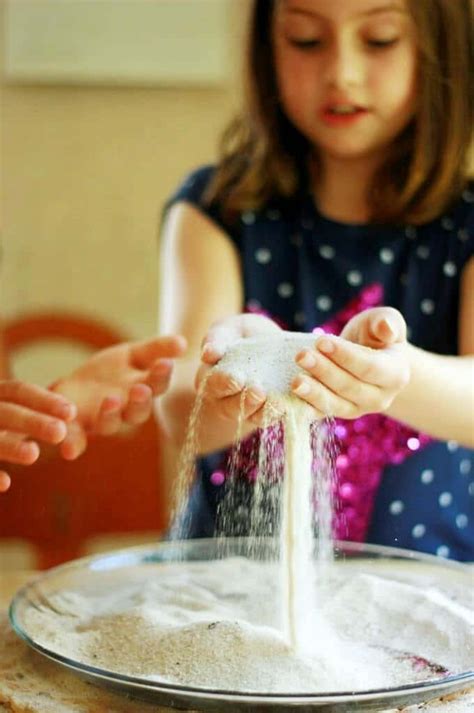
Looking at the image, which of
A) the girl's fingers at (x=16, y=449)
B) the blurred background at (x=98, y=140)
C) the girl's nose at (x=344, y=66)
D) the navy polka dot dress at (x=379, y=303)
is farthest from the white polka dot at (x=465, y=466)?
the blurred background at (x=98, y=140)

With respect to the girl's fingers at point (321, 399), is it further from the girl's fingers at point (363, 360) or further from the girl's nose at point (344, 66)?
the girl's nose at point (344, 66)

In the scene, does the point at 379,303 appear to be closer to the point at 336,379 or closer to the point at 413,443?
the point at 413,443

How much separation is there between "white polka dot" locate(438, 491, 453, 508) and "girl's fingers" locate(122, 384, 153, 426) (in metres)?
0.33

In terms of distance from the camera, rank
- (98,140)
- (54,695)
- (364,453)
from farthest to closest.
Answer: (98,140) < (364,453) < (54,695)

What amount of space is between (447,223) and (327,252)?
0.36ft

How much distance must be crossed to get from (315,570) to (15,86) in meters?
1.13

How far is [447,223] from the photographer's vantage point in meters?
0.86

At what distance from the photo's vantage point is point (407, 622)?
526 millimetres

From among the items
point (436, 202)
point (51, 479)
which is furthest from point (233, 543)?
point (51, 479)

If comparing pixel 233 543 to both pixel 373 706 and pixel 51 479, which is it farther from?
pixel 51 479

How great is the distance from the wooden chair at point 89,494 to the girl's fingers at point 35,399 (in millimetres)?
579

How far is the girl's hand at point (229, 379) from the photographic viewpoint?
50 cm

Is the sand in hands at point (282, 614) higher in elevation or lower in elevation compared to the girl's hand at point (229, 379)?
lower

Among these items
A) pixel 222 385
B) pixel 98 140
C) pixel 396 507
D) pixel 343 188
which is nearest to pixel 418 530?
pixel 396 507
